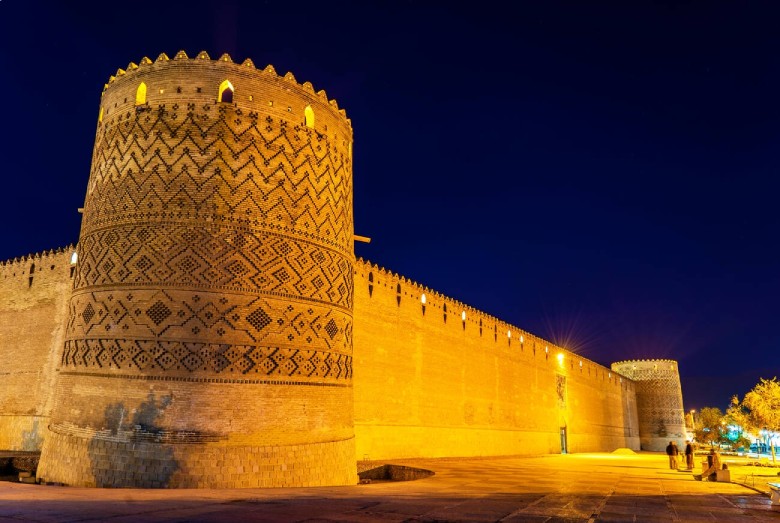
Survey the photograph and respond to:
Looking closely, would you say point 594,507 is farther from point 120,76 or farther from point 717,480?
point 120,76

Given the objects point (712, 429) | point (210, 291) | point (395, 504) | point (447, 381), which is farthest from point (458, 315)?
point (712, 429)

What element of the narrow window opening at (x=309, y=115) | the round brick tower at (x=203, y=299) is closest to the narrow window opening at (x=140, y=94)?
the round brick tower at (x=203, y=299)

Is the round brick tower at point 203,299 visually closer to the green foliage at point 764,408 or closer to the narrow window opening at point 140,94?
the narrow window opening at point 140,94

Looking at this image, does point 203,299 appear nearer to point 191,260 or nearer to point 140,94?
point 191,260

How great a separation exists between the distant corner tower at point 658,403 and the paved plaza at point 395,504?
37316mm

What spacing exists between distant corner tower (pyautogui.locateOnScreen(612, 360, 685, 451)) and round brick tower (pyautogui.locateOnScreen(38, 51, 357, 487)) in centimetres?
3893

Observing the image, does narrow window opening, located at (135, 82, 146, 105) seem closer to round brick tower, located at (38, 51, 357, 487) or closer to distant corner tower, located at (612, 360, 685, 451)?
round brick tower, located at (38, 51, 357, 487)

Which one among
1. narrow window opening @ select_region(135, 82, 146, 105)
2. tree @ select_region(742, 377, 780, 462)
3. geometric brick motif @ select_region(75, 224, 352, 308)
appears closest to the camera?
geometric brick motif @ select_region(75, 224, 352, 308)

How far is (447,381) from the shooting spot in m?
19.1

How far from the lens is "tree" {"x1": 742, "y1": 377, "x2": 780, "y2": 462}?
66.3 ft

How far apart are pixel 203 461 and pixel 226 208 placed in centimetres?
373

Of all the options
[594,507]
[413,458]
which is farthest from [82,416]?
[413,458]

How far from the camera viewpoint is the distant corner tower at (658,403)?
41.8 metres

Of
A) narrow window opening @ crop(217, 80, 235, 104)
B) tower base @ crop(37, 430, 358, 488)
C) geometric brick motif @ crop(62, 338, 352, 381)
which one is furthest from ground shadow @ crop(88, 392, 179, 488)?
A: narrow window opening @ crop(217, 80, 235, 104)
